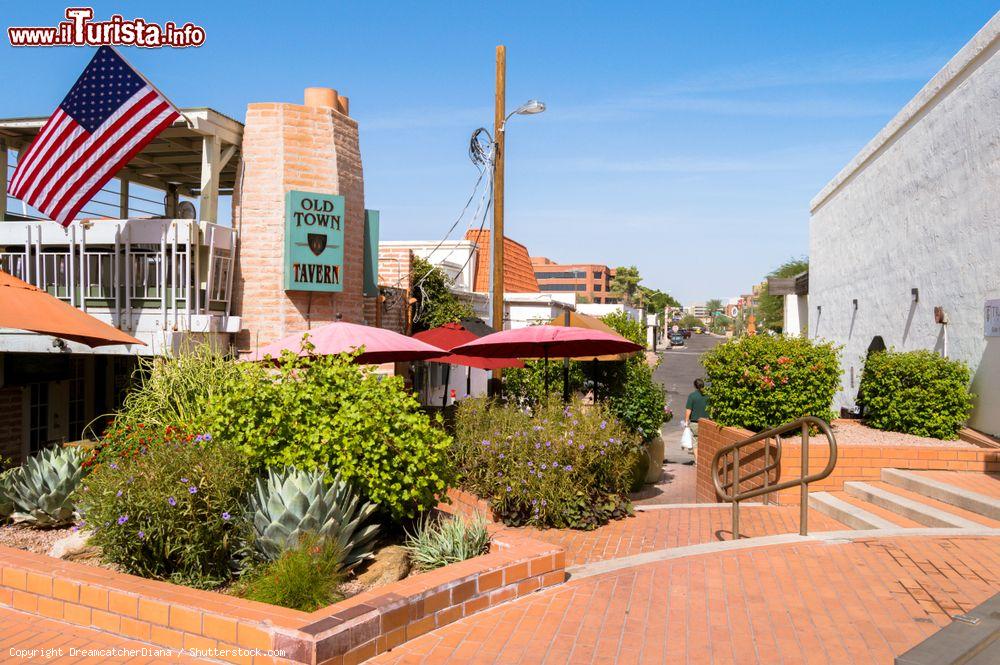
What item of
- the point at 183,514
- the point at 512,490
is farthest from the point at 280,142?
the point at 183,514

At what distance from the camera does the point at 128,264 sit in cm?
1133

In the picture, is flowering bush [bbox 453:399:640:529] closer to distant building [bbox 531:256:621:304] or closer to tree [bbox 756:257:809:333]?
tree [bbox 756:257:809:333]

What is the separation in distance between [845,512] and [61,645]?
695cm

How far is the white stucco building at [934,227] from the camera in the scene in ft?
31.9

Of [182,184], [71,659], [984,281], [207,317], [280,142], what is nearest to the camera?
[71,659]

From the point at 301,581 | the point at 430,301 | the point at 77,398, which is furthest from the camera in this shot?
the point at 430,301

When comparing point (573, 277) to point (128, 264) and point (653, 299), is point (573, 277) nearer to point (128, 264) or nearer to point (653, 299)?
point (653, 299)

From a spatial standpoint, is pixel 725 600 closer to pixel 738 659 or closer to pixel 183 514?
pixel 738 659

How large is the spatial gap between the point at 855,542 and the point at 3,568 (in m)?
6.37

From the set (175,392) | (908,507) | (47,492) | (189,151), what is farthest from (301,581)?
(189,151)

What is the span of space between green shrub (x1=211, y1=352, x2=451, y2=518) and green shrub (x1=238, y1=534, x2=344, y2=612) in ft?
2.40

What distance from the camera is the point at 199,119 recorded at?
1130 cm

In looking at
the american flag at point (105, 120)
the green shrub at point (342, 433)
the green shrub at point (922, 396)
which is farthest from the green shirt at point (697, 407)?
the american flag at point (105, 120)

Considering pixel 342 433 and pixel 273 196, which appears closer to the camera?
pixel 342 433
